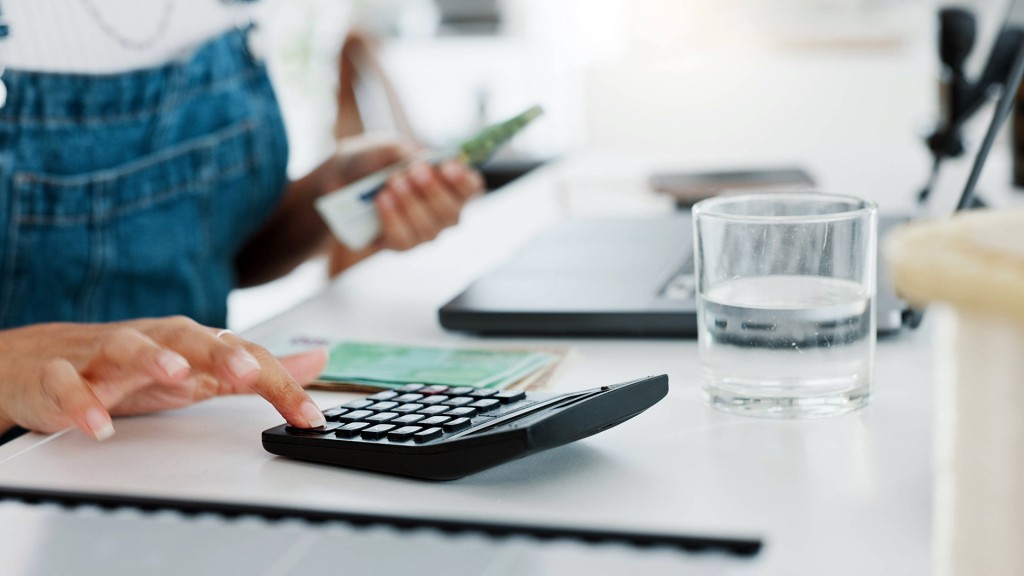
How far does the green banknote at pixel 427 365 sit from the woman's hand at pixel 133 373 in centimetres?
4

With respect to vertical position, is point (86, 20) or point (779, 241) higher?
point (86, 20)

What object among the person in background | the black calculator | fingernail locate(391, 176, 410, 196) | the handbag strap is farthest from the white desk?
the handbag strap

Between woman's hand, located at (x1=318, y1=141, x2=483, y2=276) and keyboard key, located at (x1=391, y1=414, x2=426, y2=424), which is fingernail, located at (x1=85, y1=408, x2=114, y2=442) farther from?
woman's hand, located at (x1=318, y1=141, x2=483, y2=276)

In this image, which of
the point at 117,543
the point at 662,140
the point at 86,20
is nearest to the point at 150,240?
the point at 86,20

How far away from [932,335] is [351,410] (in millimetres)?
360

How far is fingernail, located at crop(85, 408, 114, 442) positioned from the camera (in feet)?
1.65

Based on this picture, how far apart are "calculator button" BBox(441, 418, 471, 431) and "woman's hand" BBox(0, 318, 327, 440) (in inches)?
2.6

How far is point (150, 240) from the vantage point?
94 centimetres

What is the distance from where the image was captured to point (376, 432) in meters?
0.47

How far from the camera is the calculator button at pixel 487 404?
485 millimetres

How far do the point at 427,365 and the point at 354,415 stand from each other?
129mm

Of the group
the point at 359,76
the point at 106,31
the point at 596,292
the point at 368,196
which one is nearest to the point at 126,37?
the point at 106,31

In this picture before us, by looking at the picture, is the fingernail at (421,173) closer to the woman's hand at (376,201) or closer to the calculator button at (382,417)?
the woman's hand at (376,201)

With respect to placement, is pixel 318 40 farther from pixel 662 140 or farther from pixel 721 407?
pixel 721 407
